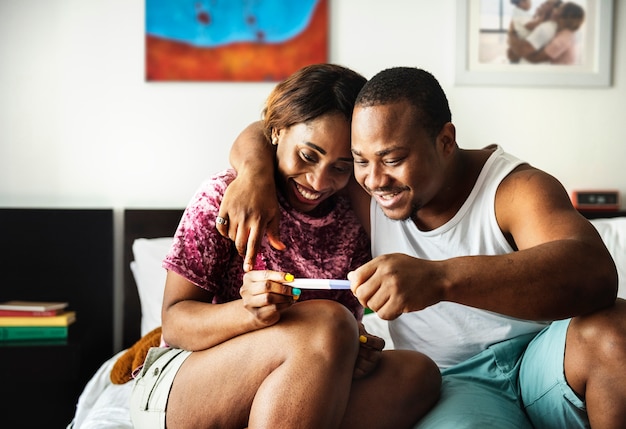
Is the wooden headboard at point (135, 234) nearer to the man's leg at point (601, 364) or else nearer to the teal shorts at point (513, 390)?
the teal shorts at point (513, 390)

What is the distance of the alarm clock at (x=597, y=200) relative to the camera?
278 centimetres

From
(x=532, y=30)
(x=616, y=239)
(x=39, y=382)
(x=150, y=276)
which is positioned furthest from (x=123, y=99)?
(x=616, y=239)

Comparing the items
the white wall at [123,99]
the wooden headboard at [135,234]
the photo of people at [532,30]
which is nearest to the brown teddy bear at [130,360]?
the wooden headboard at [135,234]

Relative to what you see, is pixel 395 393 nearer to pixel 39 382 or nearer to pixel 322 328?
pixel 322 328

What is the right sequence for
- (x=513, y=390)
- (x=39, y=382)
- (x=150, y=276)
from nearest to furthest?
1. (x=513, y=390)
2. (x=39, y=382)
3. (x=150, y=276)

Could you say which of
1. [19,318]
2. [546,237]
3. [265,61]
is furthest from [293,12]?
[546,237]

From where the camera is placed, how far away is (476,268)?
1114 mm

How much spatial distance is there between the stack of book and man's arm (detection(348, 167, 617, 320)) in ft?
5.66

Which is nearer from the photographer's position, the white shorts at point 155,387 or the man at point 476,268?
the man at point 476,268

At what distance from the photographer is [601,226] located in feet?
8.08

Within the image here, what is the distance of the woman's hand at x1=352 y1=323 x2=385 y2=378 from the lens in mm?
1271

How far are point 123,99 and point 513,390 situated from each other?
78.5 inches

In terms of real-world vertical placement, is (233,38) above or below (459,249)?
above

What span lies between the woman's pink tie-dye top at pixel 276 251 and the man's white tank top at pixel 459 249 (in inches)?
2.9
